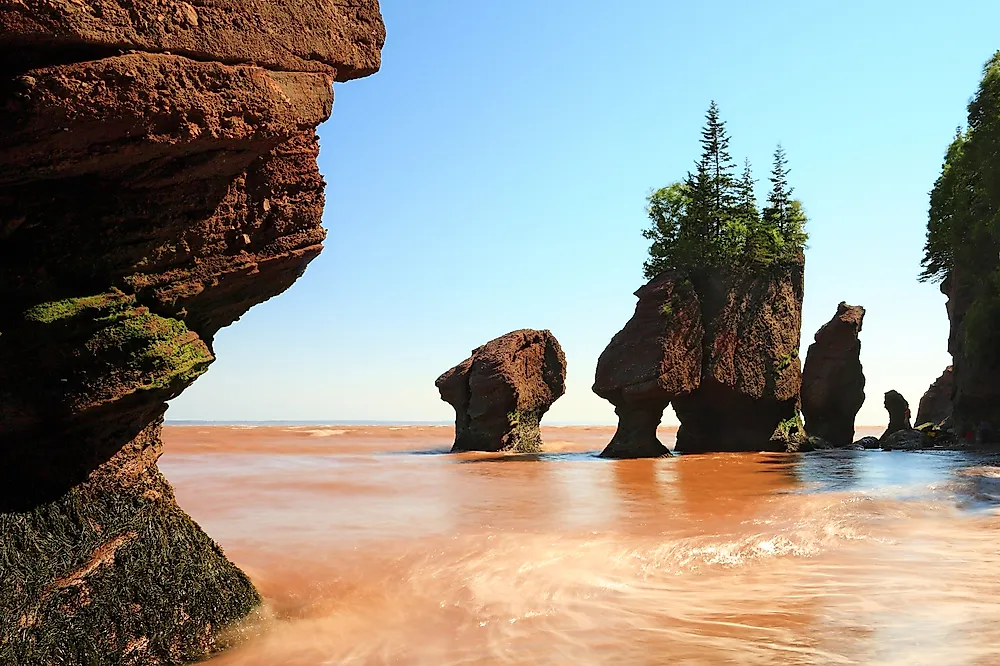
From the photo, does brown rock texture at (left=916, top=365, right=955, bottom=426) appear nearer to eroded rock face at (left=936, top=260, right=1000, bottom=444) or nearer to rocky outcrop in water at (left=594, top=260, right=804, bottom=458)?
eroded rock face at (left=936, top=260, right=1000, bottom=444)

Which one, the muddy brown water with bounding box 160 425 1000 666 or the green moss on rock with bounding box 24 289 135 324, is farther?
the muddy brown water with bounding box 160 425 1000 666

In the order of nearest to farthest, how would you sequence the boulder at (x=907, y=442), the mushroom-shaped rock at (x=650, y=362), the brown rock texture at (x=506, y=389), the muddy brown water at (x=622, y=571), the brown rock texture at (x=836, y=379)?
1. the muddy brown water at (x=622, y=571)
2. the mushroom-shaped rock at (x=650, y=362)
3. the brown rock texture at (x=506, y=389)
4. the boulder at (x=907, y=442)
5. the brown rock texture at (x=836, y=379)

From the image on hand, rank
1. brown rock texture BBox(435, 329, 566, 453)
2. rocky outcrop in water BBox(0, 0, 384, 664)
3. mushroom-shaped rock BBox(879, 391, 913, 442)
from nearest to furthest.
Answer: rocky outcrop in water BBox(0, 0, 384, 664)
brown rock texture BBox(435, 329, 566, 453)
mushroom-shaped rock BBox(879, 391, 913, 442)

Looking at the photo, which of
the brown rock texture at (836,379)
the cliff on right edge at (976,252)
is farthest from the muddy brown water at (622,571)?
the brown rock texture at (836,379)

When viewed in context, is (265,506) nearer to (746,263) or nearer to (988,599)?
(988,599)

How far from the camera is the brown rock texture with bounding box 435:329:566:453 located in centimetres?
3109

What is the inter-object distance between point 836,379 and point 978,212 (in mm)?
9172

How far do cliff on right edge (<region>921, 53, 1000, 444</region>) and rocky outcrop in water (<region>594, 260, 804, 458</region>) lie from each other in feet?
23.4

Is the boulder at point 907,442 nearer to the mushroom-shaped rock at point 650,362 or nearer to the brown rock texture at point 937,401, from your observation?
the mushroom-shaped rock at point 650,362

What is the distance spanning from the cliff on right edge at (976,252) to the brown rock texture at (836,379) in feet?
13.9

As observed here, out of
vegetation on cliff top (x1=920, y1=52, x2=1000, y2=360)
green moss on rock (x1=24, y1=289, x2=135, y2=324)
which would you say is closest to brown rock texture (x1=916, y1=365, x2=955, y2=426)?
vegetation on cliff top (x1=920, y1=52, x2=1000, y2=360)

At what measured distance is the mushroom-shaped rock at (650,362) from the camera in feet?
83.1

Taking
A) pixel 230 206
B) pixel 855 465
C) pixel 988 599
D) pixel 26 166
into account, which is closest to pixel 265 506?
pixel 230 206

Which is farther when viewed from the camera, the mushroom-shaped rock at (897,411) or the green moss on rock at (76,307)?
the mushroom-shaped rock at (897,411)
